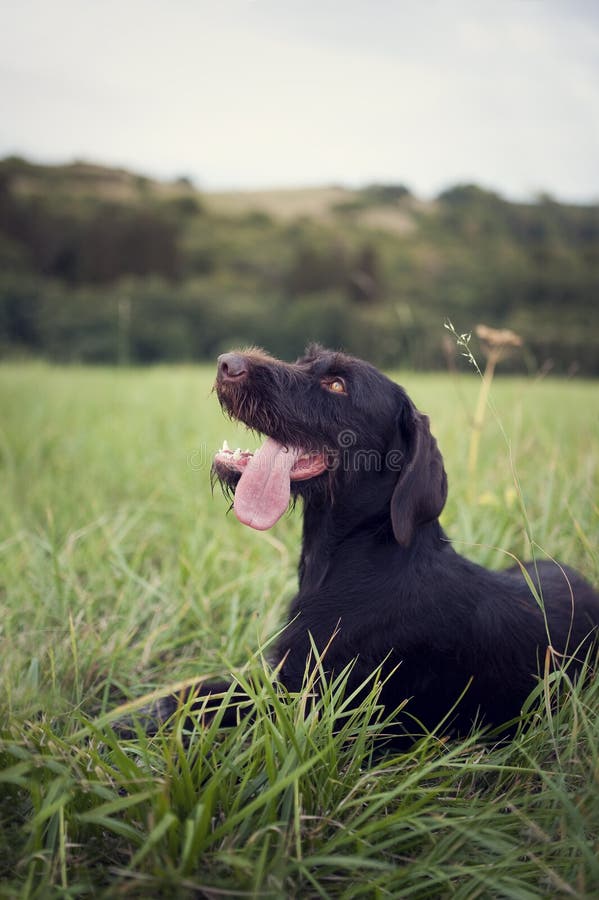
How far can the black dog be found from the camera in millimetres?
2242

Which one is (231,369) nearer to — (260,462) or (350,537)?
(260,462)

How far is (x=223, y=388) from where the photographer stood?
8.32ft

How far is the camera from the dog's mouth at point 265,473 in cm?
238

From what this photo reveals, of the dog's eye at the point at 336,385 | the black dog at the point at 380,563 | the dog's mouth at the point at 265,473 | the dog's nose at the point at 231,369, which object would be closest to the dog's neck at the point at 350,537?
the black dog at the point at 380,563

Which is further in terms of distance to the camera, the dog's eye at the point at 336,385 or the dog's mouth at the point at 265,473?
the dog's eye at the point at 336,385

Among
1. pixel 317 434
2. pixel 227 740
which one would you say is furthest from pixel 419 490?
pixel 227 740

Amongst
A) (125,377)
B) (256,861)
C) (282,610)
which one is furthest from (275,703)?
(125,377)

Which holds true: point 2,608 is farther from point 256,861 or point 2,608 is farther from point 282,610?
point 256,861

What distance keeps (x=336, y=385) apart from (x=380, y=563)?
792 millimetres

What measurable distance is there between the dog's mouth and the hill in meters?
17.4

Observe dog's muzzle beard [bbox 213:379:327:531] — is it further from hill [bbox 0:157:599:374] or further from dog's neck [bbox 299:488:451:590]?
hill [bbox 0:157:599:374]

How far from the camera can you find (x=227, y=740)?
176cm

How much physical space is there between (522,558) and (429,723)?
1.55 meters

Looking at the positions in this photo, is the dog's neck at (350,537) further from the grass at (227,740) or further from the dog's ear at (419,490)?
the grass at (227,740)
